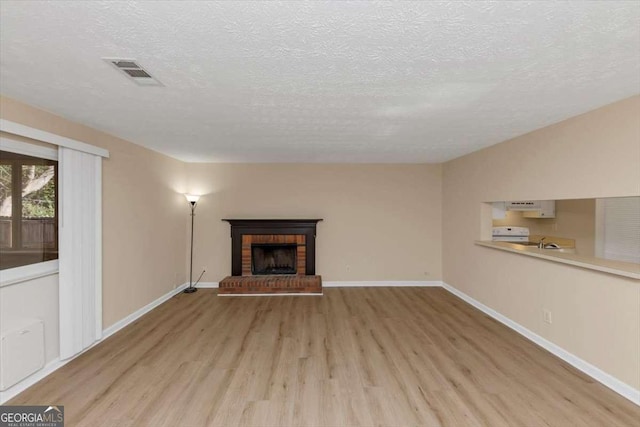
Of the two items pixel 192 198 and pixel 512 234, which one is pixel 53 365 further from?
pixel 512 234

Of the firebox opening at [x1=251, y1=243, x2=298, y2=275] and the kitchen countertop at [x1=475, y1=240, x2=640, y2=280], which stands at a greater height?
the kitchen countertop at [x1=475, y1=240, x2=640, y2=280]

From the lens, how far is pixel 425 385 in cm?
233

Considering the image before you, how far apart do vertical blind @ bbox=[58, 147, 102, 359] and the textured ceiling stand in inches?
20.9

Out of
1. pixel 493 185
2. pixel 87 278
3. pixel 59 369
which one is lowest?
pixel 59 369

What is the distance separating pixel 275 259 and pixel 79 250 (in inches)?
123

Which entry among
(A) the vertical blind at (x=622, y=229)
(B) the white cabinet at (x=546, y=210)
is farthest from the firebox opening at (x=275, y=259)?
(A) the vertical blind at (x=622, y=229)

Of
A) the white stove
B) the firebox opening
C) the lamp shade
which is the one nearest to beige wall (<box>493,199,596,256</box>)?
the white stove

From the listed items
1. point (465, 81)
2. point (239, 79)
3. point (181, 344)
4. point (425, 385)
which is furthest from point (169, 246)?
point (465, 81)

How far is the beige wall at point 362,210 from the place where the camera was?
537cm

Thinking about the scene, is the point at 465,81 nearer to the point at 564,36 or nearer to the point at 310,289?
the point at 564,36

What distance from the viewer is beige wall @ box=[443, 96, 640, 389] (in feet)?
7.32

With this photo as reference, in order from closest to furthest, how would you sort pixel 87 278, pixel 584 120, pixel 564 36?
pixel 564 36 → pixel 584 120 → pixel 87 278

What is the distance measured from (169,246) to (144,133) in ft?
7.07

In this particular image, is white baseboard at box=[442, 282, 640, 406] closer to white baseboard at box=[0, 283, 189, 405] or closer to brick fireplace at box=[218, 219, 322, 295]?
brick fireplace at box=[218, 219, 322, 295]
